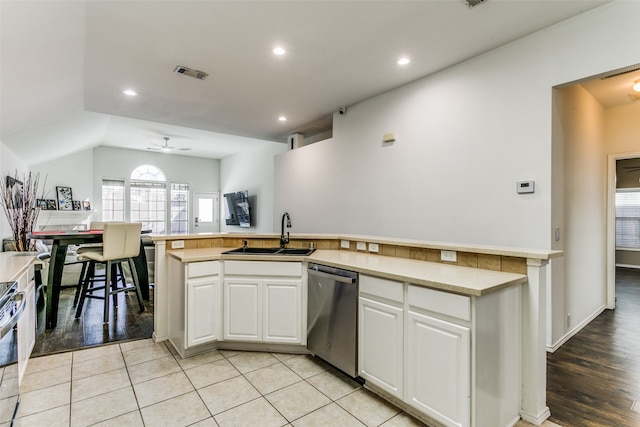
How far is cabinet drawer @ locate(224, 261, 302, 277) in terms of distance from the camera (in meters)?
2.72

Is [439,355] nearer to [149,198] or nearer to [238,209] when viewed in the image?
[238,209]

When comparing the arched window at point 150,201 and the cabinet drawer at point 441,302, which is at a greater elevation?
the arched window at point 150,201

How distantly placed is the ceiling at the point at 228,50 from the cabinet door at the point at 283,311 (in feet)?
7.10

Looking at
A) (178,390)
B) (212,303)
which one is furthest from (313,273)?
(178,390)

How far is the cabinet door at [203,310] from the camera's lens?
105 inches

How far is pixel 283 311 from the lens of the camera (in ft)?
8.90

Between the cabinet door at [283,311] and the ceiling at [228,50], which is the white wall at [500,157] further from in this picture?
the cabinet door at [283,311]

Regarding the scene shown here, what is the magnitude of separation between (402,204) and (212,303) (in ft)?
7.73

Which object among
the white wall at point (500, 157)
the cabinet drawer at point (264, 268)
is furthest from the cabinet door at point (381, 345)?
the white wall at point (500, 157)

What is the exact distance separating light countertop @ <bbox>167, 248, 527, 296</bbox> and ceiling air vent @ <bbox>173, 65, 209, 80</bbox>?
1.91 meters

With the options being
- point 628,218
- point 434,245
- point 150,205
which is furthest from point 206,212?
point 628,218

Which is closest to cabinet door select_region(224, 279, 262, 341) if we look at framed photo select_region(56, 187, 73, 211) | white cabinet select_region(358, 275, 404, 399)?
white cabinet select_region(358, 275, 404, 399)

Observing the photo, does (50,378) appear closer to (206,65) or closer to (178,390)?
(178,390)

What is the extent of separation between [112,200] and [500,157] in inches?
354
